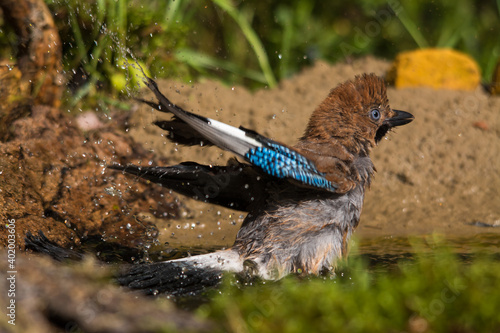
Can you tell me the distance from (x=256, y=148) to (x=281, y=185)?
0.57m

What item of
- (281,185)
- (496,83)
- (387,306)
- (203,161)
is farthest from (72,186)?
(496,83)

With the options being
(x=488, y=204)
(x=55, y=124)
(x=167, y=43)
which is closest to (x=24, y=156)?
(x=55, y=124)

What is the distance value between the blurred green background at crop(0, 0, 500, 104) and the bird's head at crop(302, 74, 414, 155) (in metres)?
3.04

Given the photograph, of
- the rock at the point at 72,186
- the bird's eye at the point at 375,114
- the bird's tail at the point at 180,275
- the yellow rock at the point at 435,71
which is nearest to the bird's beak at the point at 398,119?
the bird's eye at the point at 375,114

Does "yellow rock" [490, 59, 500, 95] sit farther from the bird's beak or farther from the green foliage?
the green foliage

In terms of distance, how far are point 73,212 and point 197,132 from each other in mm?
1906

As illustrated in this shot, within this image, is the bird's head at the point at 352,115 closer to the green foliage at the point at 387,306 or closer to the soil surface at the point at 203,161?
the soil surface at the point at 203,161

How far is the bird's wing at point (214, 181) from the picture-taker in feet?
13.2

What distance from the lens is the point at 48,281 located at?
88.1 inches

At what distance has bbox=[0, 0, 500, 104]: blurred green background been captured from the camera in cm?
696

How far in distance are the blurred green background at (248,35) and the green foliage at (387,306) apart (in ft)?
15.6

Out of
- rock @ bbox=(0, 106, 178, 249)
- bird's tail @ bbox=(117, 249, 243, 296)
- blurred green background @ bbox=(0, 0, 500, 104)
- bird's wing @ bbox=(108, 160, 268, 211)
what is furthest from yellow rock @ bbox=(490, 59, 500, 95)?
bird's tail @ bbox=(117, 249, 243, 296)

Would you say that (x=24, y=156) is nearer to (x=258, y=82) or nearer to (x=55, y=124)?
(x=55, y=124)

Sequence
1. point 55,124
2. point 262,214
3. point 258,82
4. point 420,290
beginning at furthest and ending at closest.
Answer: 1. point 258,82
2. point 55,124
3. point 262,214
4. point 420,290
